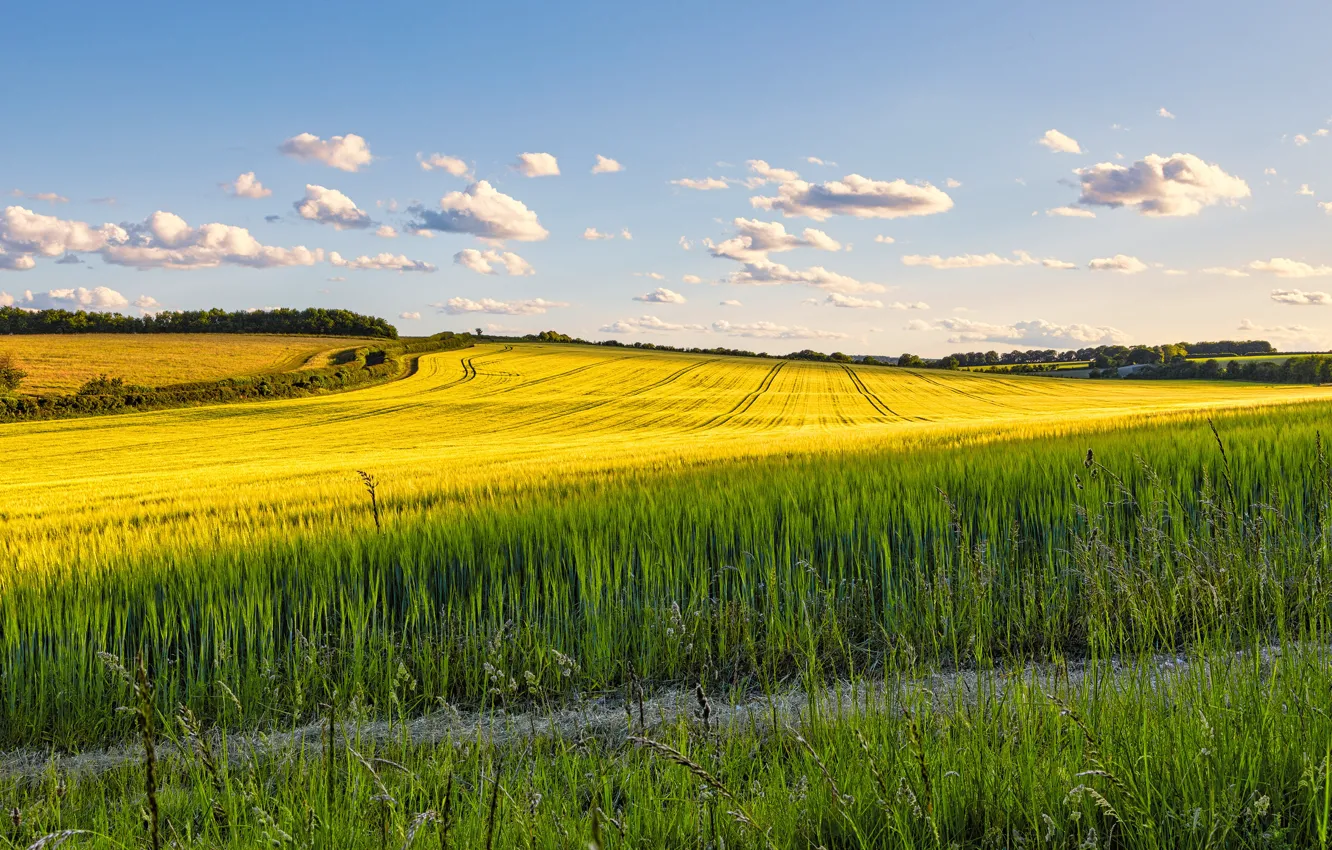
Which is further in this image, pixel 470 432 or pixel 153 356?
pixel 153 356

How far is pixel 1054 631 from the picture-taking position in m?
4.99

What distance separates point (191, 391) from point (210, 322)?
150 ft

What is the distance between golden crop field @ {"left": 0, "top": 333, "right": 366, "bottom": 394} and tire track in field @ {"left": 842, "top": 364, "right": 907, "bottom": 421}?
48213mm

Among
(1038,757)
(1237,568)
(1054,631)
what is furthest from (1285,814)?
(1237,568)

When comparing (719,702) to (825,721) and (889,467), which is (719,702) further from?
(889,467)

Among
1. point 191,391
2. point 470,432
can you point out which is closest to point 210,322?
point 191,391

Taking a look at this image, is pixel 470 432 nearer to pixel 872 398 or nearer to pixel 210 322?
pixel 872 398

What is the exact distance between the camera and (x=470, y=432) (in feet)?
130

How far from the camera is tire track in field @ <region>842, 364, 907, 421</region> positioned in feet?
161

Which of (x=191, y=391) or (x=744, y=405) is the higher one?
(x=191, y=391)

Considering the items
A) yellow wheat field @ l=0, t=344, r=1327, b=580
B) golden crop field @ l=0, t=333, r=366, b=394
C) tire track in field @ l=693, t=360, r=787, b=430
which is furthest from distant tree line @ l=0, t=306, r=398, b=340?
tire track in field @ l=693, t=360, r=787, b=430

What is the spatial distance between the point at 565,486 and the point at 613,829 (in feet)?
23.7

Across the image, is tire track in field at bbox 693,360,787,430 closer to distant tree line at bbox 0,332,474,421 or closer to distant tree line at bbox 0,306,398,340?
distant tree line at bbox 0,332,474,421

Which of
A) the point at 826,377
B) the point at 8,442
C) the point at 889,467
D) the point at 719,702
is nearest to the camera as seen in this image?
the point at 719,702
